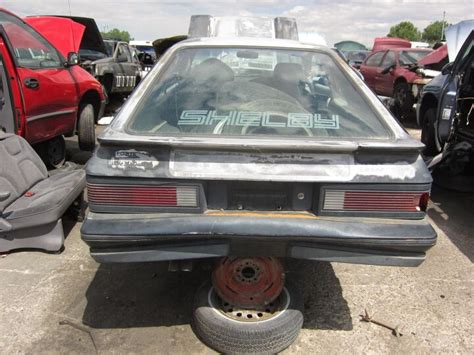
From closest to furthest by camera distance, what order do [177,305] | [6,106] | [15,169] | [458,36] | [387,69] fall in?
[177,305] < [15,169] < [6,106] < [458,36] < [387,69]

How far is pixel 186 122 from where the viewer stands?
2475 mm

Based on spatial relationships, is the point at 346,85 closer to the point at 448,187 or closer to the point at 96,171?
the point at 96,171

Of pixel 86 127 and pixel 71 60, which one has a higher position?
pixel 71 60

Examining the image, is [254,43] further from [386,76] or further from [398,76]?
[386,76]

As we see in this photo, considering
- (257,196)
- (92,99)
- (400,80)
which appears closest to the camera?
(257,196)

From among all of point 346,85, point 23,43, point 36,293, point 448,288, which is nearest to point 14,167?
point 36,293

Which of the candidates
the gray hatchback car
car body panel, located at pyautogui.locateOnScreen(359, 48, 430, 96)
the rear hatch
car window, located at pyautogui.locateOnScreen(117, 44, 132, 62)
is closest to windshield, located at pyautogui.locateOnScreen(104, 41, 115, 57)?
car window, located at pyautogui.locateOnScreen(117, 44, 132, 62)

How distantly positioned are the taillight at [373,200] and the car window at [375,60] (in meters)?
10.4

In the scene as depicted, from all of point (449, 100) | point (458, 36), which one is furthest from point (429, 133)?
point (458, 36)

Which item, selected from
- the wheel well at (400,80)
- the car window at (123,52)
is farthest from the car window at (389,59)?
the car window at (123,52)

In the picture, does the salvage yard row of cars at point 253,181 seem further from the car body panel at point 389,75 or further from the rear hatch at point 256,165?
the car body panel at point 389,75

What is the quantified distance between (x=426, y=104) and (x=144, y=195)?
16.9ft

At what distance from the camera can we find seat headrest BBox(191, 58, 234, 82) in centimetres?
289

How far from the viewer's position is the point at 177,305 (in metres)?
2.91
